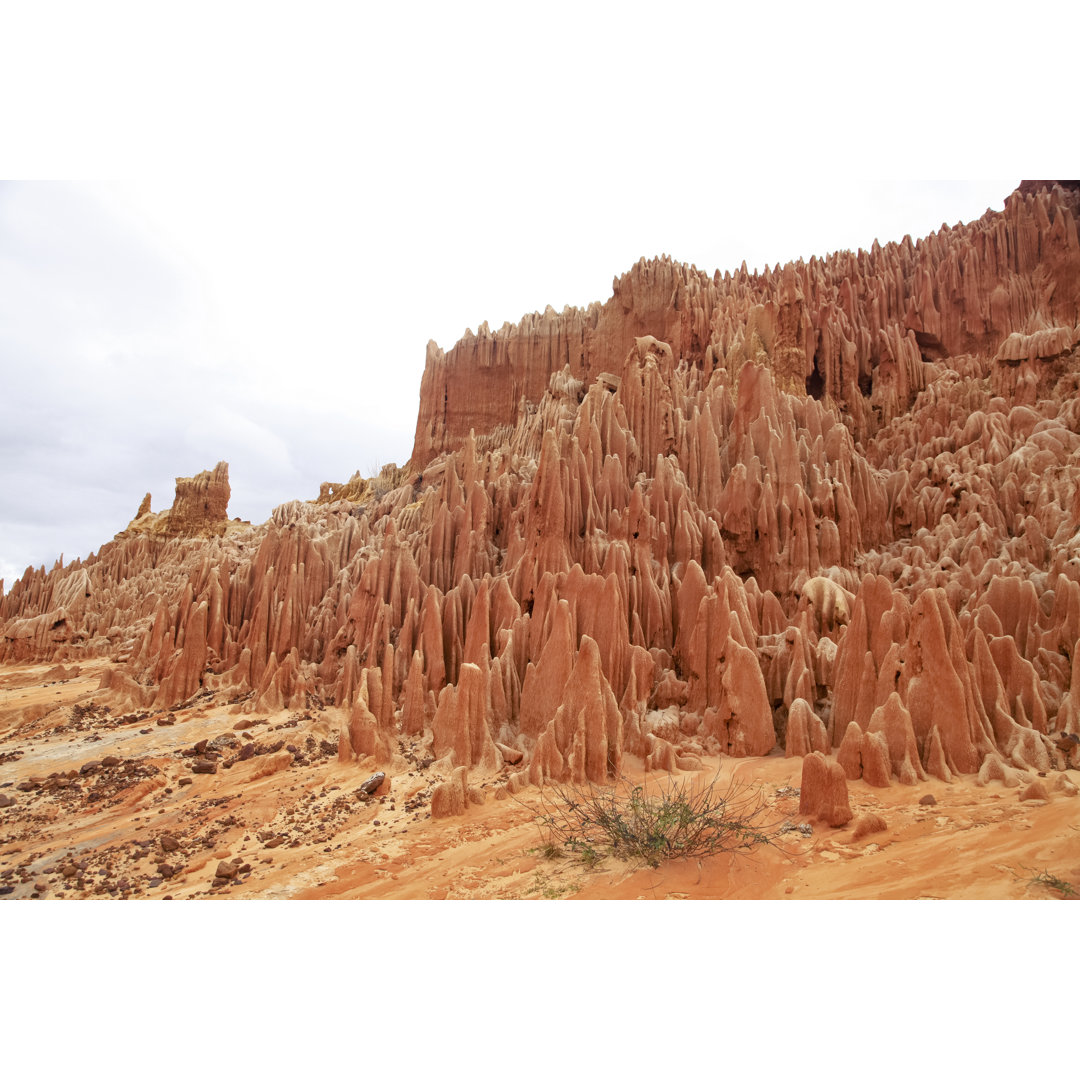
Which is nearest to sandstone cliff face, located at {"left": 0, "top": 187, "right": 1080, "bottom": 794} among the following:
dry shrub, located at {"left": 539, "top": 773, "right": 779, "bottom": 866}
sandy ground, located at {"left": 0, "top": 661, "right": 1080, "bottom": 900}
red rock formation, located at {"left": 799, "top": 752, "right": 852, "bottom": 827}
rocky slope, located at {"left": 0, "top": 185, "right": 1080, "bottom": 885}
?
rocky slope, located at {"left": 0, "top": 185, "right": 1080, "bottom": 885}

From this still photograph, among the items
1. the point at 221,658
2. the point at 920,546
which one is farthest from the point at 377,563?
the point at 920,546

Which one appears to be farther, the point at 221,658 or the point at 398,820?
the point at 221,658

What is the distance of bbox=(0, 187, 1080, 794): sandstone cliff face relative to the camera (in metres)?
7.92

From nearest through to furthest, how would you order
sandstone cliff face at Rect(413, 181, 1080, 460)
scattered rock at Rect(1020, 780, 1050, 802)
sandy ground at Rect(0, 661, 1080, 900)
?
sandy ground at Rect(0, 661, 1080, 900)
scattered rock at Rect(1020, 780, 1050, 802)
sandstone cliff face at Rect(413, 181, 1080, 460)

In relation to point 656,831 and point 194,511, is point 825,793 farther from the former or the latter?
point 194,511

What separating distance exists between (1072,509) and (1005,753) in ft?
19.4

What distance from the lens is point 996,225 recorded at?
18.7 metres

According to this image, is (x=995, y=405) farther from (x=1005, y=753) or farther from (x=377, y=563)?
(x=377, y=563)

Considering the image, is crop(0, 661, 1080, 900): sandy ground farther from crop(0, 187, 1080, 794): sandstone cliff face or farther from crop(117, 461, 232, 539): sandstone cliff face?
crop(117, 461, 232, 539): sandstone cliff face

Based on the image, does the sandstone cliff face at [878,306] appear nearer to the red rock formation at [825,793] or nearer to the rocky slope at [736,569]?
the rocky slope at [736,569]

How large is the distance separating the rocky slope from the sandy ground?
0.57 metres

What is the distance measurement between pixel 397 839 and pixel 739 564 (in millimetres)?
9175

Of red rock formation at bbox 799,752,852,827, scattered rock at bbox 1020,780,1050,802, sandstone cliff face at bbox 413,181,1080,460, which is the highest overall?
sandstone cliff face at bbox 413,181,1080,460

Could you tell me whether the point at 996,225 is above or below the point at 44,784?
above
